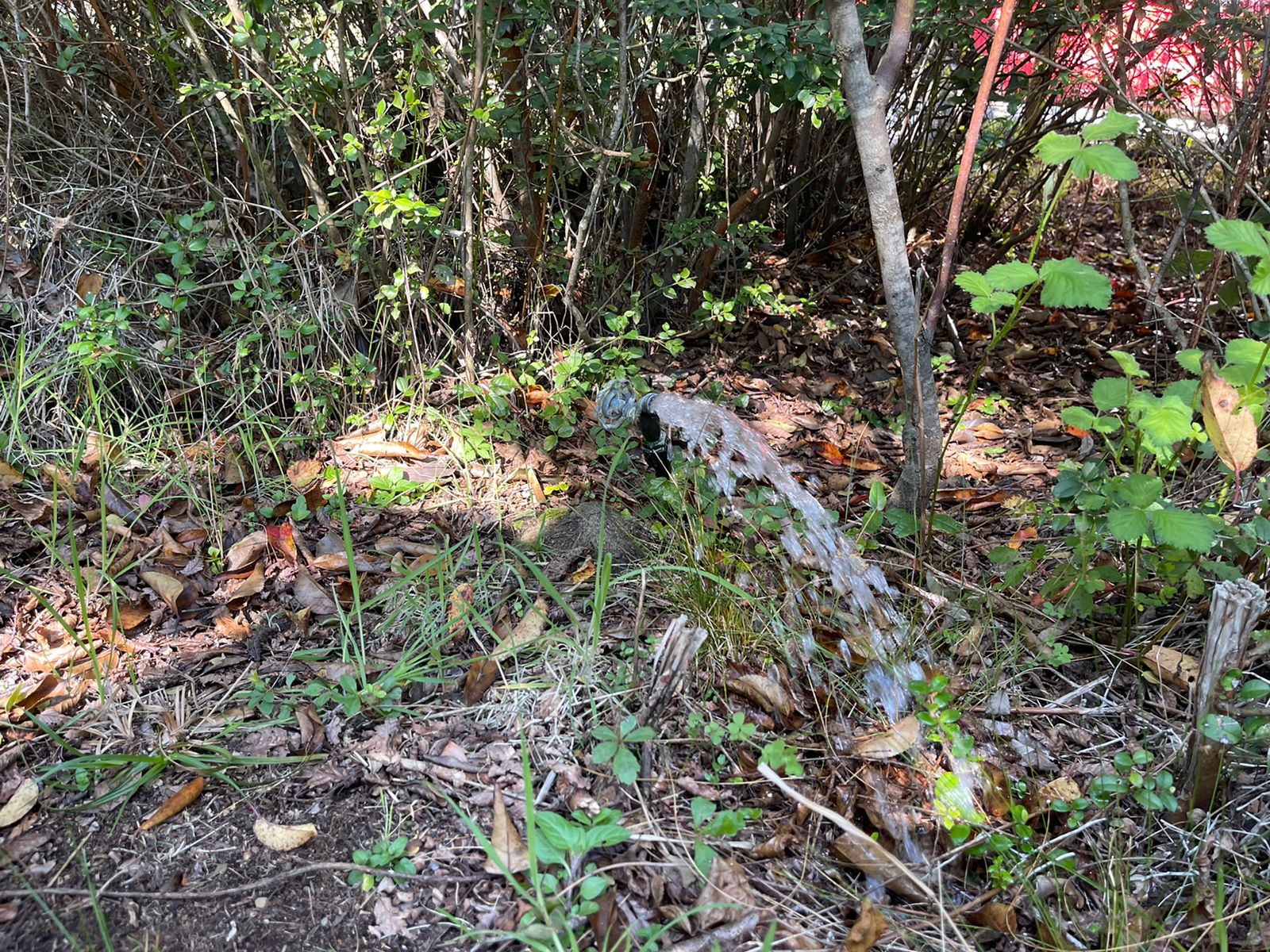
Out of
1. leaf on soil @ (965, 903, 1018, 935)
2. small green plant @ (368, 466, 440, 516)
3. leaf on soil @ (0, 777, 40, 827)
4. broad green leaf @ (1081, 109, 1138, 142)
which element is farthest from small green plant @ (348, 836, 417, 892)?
broad green leaf @ (1081, 109, 1138, 142)

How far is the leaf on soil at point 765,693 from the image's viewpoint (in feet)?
6.81

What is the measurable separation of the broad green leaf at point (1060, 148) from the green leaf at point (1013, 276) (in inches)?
8.3

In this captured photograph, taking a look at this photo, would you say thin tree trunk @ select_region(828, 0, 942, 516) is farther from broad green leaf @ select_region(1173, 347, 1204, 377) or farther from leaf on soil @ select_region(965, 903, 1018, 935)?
leaf on soil @ select_region(965, 903, 1018, 935)

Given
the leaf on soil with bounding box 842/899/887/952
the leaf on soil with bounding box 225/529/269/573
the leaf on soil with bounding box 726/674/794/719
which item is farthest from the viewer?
the leaf on soil with bounding box 225/529/269/573

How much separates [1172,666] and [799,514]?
3.18 ft

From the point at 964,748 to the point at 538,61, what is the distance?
104 inches

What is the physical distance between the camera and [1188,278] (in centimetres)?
397

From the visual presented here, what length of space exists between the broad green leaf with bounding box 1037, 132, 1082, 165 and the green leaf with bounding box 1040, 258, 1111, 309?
0.20m

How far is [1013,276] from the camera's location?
183 cm

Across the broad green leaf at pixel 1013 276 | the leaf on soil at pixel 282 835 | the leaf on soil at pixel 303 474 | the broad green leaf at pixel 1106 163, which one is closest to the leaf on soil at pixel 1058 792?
the broad green leaf at pixel 1013 276

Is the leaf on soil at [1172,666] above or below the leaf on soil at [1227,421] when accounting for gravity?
below

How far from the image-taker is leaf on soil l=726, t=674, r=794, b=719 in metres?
2.08

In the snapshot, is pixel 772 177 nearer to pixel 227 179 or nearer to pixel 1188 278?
pixel 1188 278

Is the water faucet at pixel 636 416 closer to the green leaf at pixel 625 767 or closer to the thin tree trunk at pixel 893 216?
the thin tree trunk at pixel 893 216
